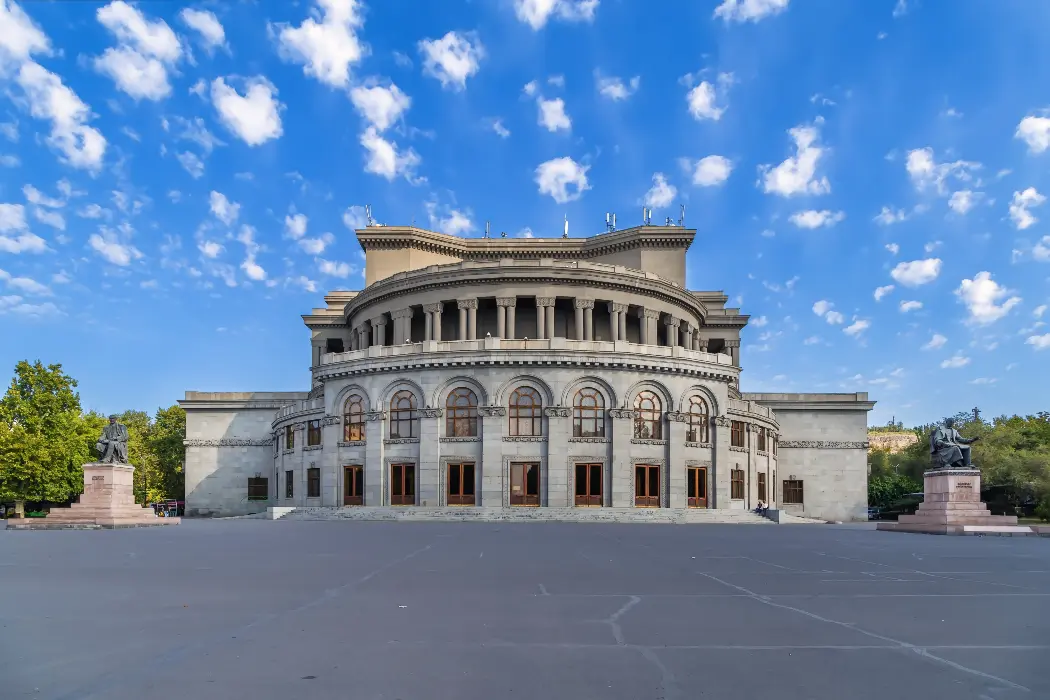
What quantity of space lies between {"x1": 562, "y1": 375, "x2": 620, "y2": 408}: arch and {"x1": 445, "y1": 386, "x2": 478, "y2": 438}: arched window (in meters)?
5.76

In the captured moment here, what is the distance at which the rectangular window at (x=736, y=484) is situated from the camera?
54.2 meters

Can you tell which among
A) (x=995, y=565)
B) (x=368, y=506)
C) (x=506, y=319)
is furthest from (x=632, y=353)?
(x=995, y=565)

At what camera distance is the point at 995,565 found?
17.2 metres

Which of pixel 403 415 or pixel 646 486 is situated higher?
pixel 403 415

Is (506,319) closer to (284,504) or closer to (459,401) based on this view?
(459,401)

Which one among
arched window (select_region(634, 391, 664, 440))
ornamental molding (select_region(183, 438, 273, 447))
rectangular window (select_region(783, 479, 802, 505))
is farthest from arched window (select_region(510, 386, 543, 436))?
ornamental molding (select_region(183, 438, 273, 447))

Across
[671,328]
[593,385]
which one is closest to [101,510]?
[593,385]

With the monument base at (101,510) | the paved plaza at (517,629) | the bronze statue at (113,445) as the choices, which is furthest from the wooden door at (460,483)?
the paved plaza at (517,629)

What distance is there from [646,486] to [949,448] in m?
19.1

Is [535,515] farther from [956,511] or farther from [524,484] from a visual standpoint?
[956,511]

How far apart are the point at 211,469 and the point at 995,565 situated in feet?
213

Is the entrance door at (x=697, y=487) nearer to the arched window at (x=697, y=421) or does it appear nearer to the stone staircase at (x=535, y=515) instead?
the arched window at (x=697, y=421)

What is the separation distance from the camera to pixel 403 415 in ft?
161

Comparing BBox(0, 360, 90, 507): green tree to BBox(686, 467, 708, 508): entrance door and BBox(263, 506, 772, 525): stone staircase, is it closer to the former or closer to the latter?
BBox(263, 506, 772, 525): stone staircase
